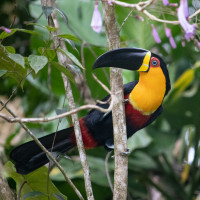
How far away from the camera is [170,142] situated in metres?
2.79

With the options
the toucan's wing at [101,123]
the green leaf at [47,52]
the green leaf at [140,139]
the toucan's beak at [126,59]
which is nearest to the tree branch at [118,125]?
the toucan's beak at [126,59]

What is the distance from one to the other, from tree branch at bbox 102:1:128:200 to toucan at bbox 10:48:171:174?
4.4 inches

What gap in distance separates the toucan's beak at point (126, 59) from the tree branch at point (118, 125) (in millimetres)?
70

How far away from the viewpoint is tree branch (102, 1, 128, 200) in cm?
178

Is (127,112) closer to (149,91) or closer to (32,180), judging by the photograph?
(149,91)

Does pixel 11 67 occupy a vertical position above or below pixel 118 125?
above

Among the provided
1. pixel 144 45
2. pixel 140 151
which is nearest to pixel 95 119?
pixel 140 151

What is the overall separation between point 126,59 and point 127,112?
1.35 feet

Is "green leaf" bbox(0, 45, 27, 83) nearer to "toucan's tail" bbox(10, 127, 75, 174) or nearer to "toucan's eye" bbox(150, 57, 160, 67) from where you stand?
"toucan's tail" bbox(10, 127, 75, 174)

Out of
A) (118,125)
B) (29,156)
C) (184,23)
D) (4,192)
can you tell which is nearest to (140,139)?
A: (29,156)

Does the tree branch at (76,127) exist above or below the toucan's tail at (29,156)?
above

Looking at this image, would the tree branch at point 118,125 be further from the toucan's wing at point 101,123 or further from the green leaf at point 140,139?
the green leaf at point 140,139

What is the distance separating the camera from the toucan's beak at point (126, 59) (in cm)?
190

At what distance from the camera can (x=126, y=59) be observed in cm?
200
